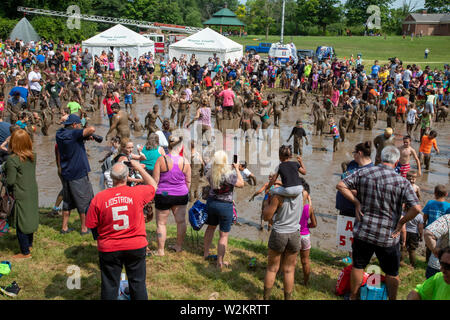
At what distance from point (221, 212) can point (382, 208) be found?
2.08 m

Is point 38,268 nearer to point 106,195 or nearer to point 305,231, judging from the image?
point 106,195

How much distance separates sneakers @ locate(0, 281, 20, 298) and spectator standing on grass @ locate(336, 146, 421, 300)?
4.04 metres

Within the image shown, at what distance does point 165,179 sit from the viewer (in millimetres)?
5828

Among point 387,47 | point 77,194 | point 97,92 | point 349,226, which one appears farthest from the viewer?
point 387,47

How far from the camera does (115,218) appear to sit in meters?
4.13

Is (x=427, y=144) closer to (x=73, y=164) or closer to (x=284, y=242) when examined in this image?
(x=284, y=242)

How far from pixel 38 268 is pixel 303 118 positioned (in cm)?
1482

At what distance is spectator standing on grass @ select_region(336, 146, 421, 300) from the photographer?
4434 millimetres

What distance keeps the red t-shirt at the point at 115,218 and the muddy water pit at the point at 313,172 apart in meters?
3.44

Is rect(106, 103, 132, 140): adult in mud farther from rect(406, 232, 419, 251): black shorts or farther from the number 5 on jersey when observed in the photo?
rect(406, 232, 419, 251): black shorts

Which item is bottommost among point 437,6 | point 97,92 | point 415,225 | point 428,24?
point 415,225

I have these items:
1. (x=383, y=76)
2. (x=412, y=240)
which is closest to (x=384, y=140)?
(x=412, y=240)

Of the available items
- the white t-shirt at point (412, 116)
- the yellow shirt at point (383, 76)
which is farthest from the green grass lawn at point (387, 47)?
the white t-shirt at point (412, 116)

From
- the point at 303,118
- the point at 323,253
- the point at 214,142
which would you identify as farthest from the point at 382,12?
the point at 323,253
